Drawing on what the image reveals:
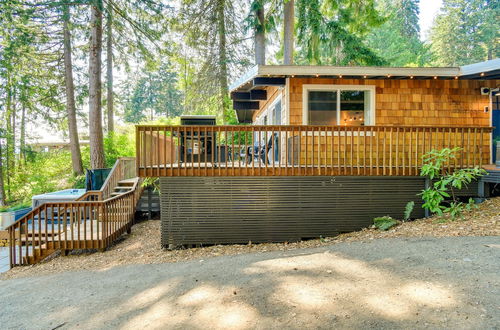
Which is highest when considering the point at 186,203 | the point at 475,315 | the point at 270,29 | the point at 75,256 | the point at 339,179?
the point at 270,29

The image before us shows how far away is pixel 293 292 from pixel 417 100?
20.3ft

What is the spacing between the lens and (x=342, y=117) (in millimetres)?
7562

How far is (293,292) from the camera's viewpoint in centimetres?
352

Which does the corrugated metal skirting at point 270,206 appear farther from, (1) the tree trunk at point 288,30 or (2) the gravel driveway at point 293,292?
(1) the tree trunk at point 288,30

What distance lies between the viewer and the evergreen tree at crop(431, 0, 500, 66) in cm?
2830

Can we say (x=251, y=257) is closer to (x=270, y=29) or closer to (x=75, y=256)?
(x=75, y=256)

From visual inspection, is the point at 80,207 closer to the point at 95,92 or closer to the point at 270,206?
the point at 270,206

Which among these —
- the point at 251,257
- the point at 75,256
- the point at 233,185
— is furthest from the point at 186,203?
the point at 75,256

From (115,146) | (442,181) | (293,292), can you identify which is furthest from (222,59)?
(293,292)

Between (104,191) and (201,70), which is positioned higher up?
(201,70)

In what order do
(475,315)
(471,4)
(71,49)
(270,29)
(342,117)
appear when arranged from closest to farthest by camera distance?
(475,315) → (342,117) → (270,29) → (71,49) → (471,4)

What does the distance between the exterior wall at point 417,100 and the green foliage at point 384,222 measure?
2.45 m

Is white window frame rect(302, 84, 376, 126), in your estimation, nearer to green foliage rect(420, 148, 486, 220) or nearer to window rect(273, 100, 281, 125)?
window rect(273, 100, 281, 125)

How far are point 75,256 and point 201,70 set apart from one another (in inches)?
434
